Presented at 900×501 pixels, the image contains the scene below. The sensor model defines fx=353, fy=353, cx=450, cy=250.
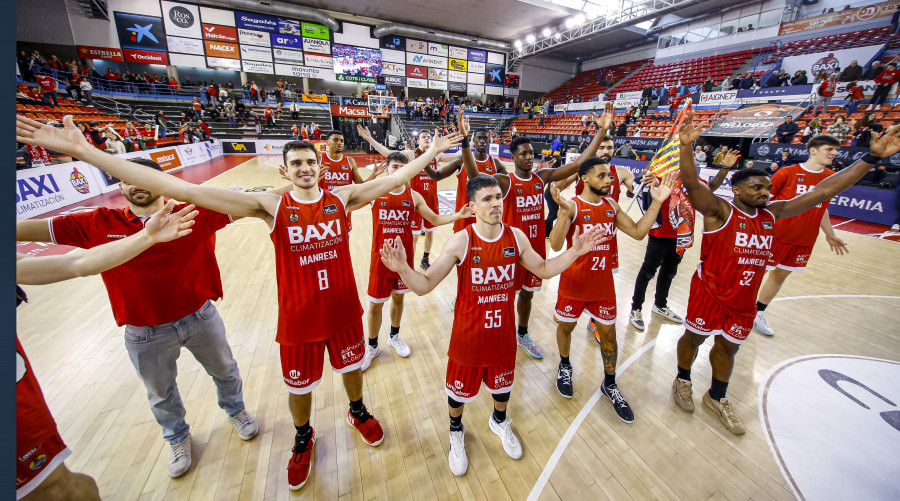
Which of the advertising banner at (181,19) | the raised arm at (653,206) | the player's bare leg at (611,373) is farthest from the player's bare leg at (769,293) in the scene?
the advertising banner at (181,19)

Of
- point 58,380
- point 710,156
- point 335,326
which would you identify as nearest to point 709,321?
point 335,326

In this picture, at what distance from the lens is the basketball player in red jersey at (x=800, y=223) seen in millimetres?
4258

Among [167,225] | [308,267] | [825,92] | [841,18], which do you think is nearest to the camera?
[167,225]

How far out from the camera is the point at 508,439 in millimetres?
2904

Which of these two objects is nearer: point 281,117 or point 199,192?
point 199,192

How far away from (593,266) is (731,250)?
3.65 feet

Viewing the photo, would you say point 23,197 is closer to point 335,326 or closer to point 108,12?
point 335,326

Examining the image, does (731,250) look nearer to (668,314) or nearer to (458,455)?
(668,314)

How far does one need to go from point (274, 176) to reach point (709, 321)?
1520 centimetres

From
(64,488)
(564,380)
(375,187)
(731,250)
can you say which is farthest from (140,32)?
(731,250)

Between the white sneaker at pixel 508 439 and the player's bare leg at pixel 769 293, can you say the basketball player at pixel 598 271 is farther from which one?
the player's bare leg at pixel 769 293

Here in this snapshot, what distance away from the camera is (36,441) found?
1.66 meters

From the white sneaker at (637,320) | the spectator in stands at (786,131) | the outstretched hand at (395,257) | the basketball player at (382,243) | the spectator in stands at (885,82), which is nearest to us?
the outstretched hand at (395,257)

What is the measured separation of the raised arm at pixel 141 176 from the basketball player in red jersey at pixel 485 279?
980 millimetres
